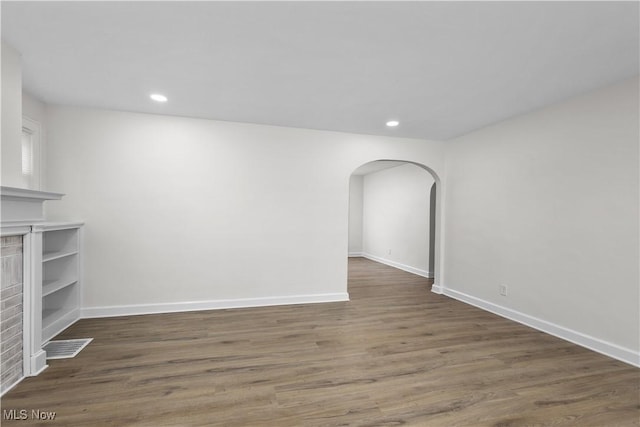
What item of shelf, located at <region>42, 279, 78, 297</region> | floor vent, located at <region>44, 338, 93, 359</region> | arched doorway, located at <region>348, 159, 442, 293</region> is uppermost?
arched doorway, located at <region>348, 159, 442, 293</region>

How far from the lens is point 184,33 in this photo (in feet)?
6.57

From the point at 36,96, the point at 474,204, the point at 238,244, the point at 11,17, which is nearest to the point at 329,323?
the point at 238,244

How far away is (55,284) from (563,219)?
208 inches

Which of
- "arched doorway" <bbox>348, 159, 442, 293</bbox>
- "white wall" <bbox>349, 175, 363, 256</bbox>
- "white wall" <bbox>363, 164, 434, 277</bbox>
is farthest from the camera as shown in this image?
"white wall" <bbox>349, 175, 363, 256</bbox>

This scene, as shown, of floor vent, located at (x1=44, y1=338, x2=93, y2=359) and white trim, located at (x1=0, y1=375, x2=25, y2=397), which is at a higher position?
white trim, located at (x1=0, y1=375, x2=25, y2=397)

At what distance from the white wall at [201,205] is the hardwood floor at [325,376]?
49 cm

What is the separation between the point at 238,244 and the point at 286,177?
111cm

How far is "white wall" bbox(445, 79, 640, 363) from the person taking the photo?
8.51 ft

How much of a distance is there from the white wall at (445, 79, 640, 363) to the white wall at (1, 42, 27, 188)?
4827mm

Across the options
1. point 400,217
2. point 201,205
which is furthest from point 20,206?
point 400,217

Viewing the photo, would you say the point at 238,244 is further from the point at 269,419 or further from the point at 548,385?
the point at 548,385

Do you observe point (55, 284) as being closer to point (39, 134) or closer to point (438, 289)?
point (39, 134)

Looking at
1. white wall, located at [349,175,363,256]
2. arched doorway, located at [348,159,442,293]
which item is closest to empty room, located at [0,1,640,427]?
arched doorway, located at [348,159,442,293]

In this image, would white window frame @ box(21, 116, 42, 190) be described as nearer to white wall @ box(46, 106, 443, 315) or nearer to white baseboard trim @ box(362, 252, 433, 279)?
white wall @ box(46, 106, 443, 315)
